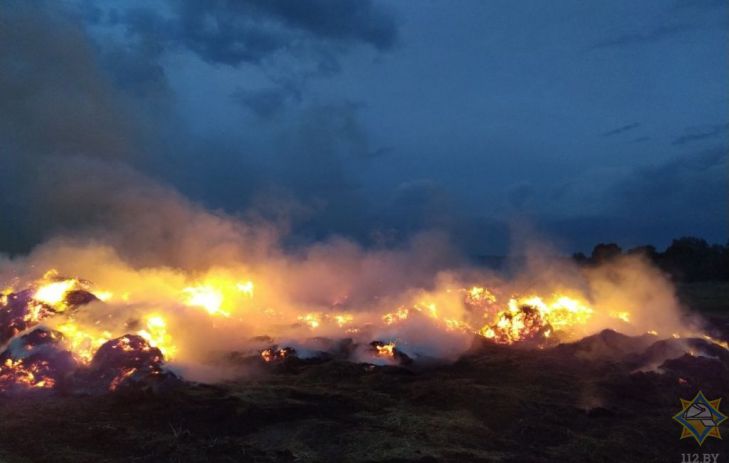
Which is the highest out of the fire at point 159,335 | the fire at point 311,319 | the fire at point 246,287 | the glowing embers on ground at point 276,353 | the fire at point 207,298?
the fire at point 246,287

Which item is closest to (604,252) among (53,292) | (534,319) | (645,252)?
(645,252)

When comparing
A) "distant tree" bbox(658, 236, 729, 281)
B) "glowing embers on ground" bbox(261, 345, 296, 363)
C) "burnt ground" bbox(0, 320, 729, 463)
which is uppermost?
"distant tree" bbox(658, 236, 729, 281)

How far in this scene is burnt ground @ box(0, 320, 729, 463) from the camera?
47.4 feet

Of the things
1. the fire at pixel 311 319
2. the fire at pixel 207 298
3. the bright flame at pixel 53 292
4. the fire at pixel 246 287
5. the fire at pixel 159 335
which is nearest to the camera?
the fire at pixel 159 335

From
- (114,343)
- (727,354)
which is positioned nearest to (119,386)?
(114,343)

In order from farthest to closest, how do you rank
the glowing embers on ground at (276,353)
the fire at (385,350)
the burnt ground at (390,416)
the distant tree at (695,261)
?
the distant tree at (695,261) < the fire at (385,350) < the glowing embers on ground at (276,353) < the burnt ground at (390,416)

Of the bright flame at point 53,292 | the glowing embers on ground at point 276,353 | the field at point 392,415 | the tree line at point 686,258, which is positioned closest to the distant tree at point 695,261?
the tree line at point 686,258

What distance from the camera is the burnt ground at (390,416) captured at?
14.4m

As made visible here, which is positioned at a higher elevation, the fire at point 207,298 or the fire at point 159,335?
the fire at point 207,298

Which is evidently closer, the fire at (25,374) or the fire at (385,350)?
the fire at (25,374)

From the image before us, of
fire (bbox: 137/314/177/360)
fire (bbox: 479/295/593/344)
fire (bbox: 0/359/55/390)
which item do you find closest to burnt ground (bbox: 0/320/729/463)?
fire (bbox: 0/359/55/390)

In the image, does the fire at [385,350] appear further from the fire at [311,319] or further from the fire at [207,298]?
the fire at [207,298]

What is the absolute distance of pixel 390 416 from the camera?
17.5m

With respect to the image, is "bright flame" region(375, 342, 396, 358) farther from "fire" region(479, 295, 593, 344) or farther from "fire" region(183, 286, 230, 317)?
"fire" region(183, 286, 230, 317)
